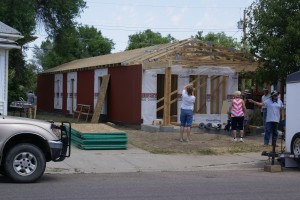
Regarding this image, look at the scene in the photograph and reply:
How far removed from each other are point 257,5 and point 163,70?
4.49 metres

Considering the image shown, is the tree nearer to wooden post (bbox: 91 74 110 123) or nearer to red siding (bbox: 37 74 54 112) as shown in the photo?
red siding (bbox: 37 74 54 112)

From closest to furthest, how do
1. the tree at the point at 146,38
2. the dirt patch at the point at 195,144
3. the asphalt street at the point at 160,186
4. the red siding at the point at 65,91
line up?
1. the asphalt street at the point at 160,186
2. the dirt patch at the point at 195,144
3. the red siding at the point at 65,91
4. the tree at the point at 146,38

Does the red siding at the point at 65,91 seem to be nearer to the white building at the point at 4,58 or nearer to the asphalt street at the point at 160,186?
the white building at the point at 4,58

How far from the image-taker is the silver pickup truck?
967cm

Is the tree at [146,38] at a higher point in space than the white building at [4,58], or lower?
higher

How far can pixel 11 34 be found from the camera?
16.5m

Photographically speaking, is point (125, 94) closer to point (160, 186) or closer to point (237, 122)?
point (237, 122)

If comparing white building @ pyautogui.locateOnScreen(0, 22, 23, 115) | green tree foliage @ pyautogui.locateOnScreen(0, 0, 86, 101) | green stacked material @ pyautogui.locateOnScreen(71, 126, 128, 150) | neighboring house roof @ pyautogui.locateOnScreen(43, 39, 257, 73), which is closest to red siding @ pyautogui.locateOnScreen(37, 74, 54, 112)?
green tree foliage @ pyautogui.locateOnScreen(0, 0, 86, 101)

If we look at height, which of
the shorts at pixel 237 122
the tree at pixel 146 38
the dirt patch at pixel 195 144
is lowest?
the dirt patch at pixel 195 144

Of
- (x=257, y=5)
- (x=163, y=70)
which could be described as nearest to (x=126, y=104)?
(x=163, y=70)

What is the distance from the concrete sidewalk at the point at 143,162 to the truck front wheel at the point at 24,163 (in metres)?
1.75

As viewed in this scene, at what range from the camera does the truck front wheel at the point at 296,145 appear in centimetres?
1238

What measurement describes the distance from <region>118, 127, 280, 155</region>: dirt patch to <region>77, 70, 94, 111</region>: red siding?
8.85 metres

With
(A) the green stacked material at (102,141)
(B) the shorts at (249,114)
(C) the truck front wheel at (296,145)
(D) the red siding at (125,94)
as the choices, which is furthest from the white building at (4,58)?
(B) the shorts at (249,114)
